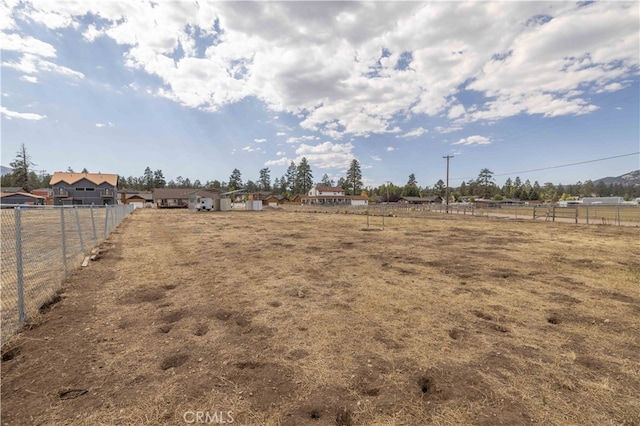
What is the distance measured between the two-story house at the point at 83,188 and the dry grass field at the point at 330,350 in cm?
6602

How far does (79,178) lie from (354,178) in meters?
80.3

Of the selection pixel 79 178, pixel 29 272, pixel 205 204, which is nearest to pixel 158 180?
pixel 79 178

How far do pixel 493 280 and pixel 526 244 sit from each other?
7149 mm

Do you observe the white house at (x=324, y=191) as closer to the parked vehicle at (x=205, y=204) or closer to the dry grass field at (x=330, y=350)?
the parked vehicle at (x=205, y=204)

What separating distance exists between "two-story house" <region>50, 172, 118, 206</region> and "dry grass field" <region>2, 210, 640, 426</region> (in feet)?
217

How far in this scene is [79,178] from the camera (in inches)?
2274

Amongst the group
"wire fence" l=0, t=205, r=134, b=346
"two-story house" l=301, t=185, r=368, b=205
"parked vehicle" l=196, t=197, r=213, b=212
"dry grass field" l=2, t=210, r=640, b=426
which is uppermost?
"two-story house" l=301, t=185, r=368, b=205

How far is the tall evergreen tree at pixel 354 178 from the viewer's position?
105438 millimetres

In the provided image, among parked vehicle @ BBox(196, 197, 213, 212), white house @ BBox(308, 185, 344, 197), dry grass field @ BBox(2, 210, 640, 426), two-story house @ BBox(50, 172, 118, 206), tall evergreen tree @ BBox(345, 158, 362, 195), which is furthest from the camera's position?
tall evergreen tree @ BBox(345, 158, 362, 195)

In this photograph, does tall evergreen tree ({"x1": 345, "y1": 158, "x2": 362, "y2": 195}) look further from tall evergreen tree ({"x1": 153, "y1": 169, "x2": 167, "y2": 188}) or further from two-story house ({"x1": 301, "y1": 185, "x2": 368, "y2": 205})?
tall evergreen tree ({"x1": 153, "y1": 169, "x2": 167, "y2": 188})

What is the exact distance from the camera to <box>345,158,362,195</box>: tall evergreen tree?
105 meters

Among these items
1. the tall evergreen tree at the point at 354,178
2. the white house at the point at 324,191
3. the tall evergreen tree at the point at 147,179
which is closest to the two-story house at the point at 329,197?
the white house at the point at 324,191

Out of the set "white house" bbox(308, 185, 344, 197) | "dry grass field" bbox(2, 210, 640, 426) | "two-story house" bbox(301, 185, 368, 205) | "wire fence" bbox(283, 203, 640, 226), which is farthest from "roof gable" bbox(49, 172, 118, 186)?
"dry grass field" bbox(2, 210, 640, 426)

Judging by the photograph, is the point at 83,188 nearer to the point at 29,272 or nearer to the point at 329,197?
the point at 329,197
